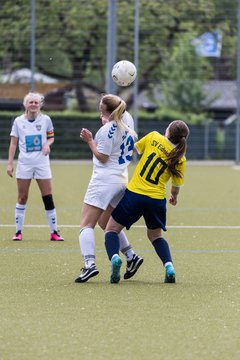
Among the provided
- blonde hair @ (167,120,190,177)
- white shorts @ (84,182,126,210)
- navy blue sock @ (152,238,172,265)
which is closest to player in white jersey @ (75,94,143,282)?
white shorts @ (84,182,126,210)

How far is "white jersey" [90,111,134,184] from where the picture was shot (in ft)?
30.1

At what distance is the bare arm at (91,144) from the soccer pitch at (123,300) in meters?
1.04

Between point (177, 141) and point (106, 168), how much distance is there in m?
0.65

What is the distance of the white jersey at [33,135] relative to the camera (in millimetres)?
12531

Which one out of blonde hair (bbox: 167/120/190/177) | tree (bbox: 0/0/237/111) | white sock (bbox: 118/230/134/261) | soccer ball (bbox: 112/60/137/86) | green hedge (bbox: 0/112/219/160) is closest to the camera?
blonde hair (bbox: 167/120/190/177)

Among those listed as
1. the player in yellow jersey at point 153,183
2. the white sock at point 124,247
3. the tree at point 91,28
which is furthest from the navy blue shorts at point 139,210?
the tree at point 91,28

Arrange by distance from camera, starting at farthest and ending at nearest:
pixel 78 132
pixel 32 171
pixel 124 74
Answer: pixel 78 132
pixel 32 171
pixel 124 74

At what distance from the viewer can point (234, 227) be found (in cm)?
1420

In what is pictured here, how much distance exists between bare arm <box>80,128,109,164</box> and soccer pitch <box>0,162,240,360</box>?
1.04 metres

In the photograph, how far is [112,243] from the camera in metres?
9.23

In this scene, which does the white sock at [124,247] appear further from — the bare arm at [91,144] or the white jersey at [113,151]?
the bare arm at [91,144]

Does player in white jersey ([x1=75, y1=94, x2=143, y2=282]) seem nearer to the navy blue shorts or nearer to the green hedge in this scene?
the navy blue shorts

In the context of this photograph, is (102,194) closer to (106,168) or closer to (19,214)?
(106,168)

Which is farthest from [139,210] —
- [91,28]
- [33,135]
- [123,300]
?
[91,28]
